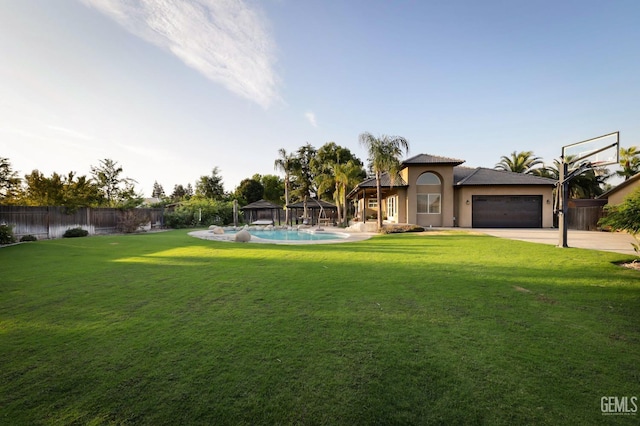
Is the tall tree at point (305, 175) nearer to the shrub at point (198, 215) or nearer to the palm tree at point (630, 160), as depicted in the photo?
the shrub at point (198, 215)

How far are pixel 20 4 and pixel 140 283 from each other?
12.9 m

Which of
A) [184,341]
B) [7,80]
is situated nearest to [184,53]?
[7,80]

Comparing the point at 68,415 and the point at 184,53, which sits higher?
the point at 184,53

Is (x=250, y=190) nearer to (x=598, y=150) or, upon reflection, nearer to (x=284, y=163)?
(x=284, y=163)

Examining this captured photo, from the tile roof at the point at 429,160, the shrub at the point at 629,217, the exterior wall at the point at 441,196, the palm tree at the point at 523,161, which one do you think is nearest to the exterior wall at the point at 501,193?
the exterior wall at the point at 441,196

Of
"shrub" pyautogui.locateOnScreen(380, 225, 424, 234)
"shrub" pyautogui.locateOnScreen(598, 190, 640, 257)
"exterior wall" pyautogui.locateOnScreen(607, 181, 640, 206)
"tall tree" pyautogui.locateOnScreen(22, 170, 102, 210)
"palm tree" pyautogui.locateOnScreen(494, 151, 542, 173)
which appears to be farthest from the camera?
"palm tree" pyautogui.locateOnScreen(494, 151, 542, 173)

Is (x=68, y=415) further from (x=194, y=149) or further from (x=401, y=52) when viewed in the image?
(x=194, y=149)

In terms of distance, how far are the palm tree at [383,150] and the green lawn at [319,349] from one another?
13.3 metres

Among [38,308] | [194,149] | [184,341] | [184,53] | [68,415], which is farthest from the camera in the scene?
[194,149]

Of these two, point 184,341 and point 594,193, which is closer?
point 184,341

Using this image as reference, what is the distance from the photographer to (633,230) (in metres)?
7.44

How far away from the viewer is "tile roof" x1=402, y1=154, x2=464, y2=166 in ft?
69.9

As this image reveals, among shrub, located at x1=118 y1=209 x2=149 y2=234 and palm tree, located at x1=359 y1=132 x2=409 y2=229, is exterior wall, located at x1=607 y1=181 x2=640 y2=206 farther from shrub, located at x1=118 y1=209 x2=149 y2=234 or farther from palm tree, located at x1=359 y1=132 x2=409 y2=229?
shrub, located at x1=118 y1=209 x2=149 y2=234

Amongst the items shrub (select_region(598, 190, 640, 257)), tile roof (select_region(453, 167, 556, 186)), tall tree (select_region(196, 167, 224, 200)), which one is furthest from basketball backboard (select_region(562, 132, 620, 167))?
tall tree (select_region(196, 167, 224, 200))
